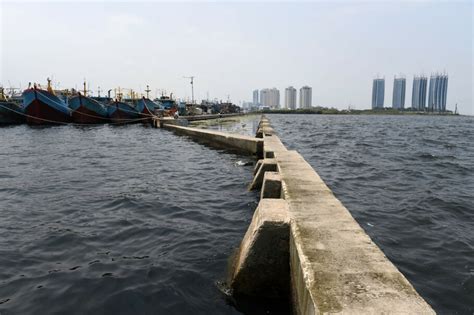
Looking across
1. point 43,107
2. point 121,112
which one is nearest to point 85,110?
point 121,112

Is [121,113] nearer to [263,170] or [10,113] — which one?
[10,113]

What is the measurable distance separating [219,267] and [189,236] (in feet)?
4.12

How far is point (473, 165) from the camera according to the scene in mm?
13891

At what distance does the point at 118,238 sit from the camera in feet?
19.0

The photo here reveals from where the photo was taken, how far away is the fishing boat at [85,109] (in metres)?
37.0

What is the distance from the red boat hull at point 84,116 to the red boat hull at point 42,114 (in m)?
1.95

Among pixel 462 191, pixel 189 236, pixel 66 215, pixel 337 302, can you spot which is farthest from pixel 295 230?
pixel 462 191

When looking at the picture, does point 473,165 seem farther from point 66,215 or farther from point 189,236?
point 66,215

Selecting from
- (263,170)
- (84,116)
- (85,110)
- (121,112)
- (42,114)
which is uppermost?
(85,110)

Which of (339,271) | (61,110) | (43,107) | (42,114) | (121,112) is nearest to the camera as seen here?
(339,271)

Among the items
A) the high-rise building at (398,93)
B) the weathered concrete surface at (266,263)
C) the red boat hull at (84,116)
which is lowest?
the weathered concrete surface at (266,263)

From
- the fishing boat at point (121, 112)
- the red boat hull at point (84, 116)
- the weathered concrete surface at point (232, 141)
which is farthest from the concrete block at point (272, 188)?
the fishing boat at point (121, 112)

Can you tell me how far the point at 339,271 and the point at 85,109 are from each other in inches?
1545

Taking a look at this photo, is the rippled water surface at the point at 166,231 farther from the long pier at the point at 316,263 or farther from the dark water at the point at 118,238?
the long pier at the point at 316,263
